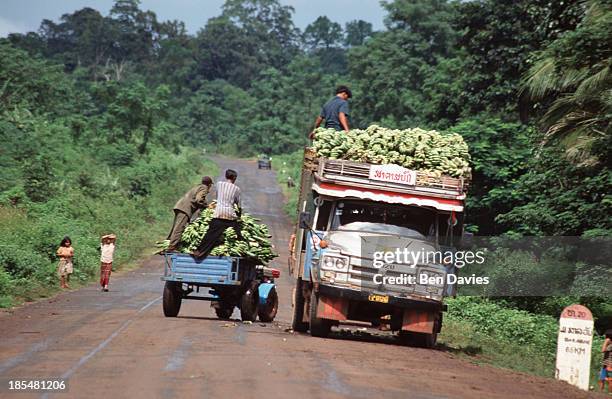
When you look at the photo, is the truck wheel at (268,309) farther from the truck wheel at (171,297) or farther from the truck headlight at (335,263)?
the truck headlight at (335,263)

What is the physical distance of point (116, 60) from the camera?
126312 millimetres

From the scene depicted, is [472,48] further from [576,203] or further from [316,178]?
[316,178]

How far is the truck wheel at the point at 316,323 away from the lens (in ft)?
53.5

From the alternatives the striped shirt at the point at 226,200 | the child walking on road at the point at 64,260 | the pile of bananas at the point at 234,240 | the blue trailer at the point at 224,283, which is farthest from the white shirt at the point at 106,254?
the striped shirt at the point at 226,200

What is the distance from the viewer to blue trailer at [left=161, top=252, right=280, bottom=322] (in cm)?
1770

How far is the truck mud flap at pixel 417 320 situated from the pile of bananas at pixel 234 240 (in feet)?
11.7

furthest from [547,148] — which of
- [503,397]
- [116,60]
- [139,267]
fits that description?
[116,60]

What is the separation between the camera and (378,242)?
15961 millimetres

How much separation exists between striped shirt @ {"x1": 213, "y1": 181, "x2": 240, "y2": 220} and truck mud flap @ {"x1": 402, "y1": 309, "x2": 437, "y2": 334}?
397 centimetres

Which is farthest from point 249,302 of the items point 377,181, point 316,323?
point 377,181

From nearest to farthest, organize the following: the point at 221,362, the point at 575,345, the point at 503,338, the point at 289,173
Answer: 1. the point at 221,362
2. the point at 575,345
3. the point at 503,338
4. the point at 289,173

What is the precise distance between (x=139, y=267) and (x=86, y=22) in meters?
98.5

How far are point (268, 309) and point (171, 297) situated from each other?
7.07ft

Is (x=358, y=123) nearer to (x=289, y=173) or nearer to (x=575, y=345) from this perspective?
(x=289, y=173)
